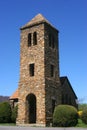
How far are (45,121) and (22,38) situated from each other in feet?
36.7

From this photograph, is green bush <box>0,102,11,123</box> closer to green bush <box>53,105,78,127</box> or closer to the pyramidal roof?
green bush <box>53,105,78,127</box>

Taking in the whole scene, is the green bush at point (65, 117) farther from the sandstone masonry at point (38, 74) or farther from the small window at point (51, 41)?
the small window at point (51, 41)

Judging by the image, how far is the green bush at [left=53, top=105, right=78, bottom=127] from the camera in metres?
25.8

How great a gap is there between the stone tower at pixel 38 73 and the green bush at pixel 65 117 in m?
1.53

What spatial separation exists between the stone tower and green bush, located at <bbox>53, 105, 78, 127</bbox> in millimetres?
1534

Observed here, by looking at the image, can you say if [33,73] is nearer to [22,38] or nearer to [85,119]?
[22,38]

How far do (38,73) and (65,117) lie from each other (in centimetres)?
616

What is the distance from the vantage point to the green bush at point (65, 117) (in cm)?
2584

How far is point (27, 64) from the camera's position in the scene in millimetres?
30422

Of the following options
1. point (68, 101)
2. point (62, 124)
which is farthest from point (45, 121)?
point (68, 101)

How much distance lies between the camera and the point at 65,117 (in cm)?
2597

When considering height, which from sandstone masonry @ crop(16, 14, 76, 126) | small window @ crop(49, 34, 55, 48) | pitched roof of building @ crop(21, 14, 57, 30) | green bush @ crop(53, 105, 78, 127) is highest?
pitched roof of building @ crop(21, 14, 57, 30)

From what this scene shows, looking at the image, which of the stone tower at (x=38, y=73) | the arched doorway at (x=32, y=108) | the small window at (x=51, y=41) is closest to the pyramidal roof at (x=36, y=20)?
the stone tower at (x=38, y=73)

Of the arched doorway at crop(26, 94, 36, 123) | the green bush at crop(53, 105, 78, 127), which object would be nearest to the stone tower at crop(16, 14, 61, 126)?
the arched doorway at crop(26, 94, 36, 123)
